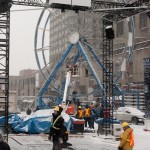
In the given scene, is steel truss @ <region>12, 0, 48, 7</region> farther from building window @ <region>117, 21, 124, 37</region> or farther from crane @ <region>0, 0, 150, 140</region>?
building window @ <region>117, 21, 124, 37</region>

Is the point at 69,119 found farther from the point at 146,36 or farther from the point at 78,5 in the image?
the point at 146,36

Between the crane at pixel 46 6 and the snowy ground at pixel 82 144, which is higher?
the crane at pixel 46 6

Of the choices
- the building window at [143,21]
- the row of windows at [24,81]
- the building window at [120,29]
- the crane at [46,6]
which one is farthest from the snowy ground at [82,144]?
the row of windows at [24,81]

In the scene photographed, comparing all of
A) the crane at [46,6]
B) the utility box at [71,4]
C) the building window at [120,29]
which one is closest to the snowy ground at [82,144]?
the crane at [46,6]

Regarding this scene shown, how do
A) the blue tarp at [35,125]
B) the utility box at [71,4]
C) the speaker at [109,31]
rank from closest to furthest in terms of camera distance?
the utility box at [71,4]
the speaker at [109,31]
the blue tarp at [35,125]

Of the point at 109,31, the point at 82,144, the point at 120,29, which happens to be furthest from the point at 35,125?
the point at 120,29

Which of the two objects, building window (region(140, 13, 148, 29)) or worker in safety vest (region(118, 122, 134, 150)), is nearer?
worker in safety vest (region(118, 122, 134, 150))

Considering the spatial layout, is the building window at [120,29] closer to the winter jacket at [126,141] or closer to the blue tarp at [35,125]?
the blue tarp at [35,125]

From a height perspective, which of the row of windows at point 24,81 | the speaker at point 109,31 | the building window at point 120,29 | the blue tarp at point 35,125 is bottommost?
the blue tarp at point 35,125

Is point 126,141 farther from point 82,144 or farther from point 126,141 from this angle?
point 82,144

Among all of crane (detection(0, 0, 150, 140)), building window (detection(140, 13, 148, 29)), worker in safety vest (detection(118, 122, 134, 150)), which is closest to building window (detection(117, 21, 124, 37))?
building window (detection(140, 13, 148, 29))

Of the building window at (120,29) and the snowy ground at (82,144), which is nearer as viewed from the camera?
the snowy ground at (82,144)

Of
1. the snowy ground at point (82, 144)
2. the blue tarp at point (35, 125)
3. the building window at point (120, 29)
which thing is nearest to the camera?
the snowy ground at point (82, 144)

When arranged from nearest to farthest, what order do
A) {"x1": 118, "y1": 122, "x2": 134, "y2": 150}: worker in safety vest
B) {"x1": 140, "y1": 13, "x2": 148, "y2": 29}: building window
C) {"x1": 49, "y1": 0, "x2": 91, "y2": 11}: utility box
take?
{"x1": 118, "y1": 122, "x2": 134, "y2": 150}: worker in safety vest → {"x1": 49, "y1": 0, "x2": 91, "y2": 11}: utility box → {"x1": 140, "y1": 13, "x2": 148, "y2": 29}: building window
